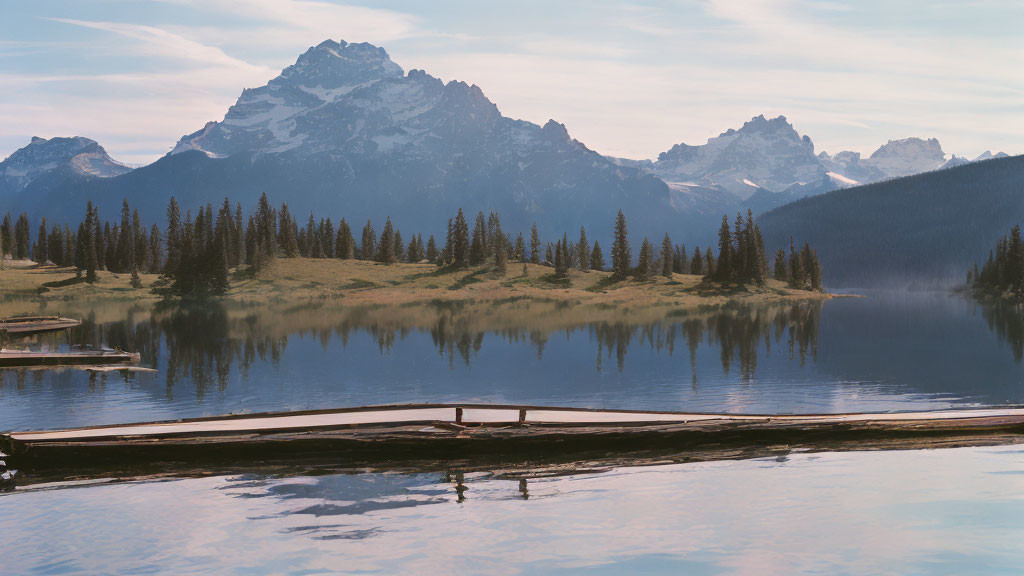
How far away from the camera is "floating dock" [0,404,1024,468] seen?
31.1 metres

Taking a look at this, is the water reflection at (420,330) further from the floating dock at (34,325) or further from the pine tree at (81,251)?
the pine tree at (81,251)

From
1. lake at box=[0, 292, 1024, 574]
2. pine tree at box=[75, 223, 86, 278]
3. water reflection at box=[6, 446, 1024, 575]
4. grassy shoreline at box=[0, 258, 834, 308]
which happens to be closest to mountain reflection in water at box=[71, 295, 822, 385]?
lake at box=[0, 292, 1024, 574]

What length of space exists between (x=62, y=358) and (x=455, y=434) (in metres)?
47.7

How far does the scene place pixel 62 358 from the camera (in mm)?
67188

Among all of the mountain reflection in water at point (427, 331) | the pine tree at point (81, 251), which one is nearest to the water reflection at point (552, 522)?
the mountain reflection in water at point (427, 331)

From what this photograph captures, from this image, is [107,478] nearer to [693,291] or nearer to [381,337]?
[381,337]

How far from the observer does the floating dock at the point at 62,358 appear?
2640 inches

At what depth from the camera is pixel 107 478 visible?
2995 cm

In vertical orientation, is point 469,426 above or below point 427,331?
below

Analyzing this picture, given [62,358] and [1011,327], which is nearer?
[62,358]

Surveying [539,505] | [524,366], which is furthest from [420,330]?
[539,505]

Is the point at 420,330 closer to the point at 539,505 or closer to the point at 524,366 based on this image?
the point at 524,366

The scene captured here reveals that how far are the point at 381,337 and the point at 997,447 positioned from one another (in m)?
66.6

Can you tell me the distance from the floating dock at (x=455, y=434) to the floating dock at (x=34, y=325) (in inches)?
3106
